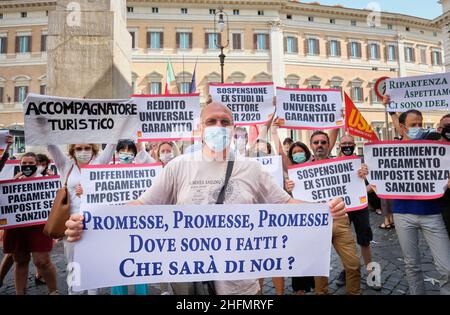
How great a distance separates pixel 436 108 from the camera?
15.8 feet

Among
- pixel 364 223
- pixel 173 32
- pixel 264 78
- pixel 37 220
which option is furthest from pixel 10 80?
pixel 364 223

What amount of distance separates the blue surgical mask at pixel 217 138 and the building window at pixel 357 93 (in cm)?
3913

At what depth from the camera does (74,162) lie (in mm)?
3439

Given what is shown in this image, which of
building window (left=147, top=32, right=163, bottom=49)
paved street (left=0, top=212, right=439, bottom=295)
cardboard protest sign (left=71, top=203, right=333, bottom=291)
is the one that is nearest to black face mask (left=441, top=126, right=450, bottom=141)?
paved street (left=0, top=212, right=439, bottom=295)

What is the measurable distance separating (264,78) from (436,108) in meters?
31.7

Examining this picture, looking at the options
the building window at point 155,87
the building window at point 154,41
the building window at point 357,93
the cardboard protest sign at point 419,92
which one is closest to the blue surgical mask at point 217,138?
the cardboard protest sign at point 419,92

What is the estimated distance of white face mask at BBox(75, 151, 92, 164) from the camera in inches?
134

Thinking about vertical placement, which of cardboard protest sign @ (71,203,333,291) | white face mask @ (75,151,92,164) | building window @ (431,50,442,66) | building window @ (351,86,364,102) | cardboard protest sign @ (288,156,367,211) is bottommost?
cardboard protest sign @ (71,203,333,291)

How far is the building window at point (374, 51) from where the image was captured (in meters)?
38.7

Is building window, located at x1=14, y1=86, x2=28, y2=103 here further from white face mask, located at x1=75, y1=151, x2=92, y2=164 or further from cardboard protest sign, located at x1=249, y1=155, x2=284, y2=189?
cardboard protest sign, located at x1=249, y1=155, x2=284, y2=189

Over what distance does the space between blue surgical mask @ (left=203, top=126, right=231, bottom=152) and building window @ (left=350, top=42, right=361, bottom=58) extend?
134 feet

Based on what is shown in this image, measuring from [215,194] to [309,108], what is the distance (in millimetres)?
3182

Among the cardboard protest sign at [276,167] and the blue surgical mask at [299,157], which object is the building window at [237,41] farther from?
the blue surgical mask at [299,157]
